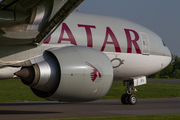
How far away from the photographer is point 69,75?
26.5 feet

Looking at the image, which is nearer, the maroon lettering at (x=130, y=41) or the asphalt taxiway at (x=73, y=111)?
the asphalt taxiway at (x=73, y=111)

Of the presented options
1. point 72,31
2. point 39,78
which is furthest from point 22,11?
point 72,31

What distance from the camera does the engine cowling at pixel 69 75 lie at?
26.5 feet

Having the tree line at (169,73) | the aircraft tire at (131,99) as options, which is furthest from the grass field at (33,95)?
the tree line at (169,73)

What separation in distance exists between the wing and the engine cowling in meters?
→ 0.84

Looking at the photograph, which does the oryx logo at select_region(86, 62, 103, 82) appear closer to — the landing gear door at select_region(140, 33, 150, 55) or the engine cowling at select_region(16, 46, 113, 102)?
the engine cowling at select_region(16, 46, 113, 102)

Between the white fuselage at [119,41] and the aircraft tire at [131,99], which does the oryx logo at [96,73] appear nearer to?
the white fuselage at [119,41]

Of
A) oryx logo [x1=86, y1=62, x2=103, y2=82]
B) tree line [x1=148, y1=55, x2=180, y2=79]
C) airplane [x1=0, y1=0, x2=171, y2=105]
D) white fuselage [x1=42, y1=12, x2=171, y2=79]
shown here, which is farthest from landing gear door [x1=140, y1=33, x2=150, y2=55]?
tree line [x1=148, y1=55, x2=180, y2=79]

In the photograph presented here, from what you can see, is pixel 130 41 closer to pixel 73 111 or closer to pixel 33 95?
pixel 73 111

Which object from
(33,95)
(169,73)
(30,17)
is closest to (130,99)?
(33,95)

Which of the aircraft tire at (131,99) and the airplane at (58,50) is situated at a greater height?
the airplane at (58,50)

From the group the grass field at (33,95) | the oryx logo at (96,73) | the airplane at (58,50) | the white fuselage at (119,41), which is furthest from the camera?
the grass field at (33,95)

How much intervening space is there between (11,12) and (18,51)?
2.23m

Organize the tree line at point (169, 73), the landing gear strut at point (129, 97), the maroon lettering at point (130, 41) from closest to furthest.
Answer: the maroon lettering at point (130, 41) < the landing gear strut at point (129, 97) < the tree line at point (169, 73)
